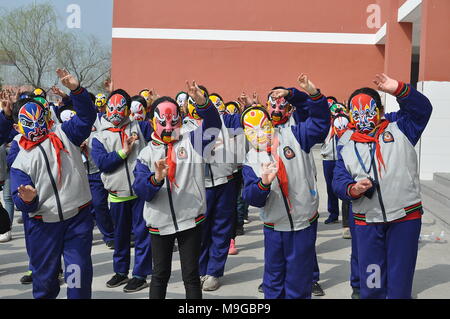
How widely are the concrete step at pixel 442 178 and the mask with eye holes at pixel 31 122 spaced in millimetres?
8506

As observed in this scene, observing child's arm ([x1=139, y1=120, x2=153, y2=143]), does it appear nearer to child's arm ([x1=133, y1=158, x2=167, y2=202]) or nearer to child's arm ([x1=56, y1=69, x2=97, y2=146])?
child's arm ([x1=56, y1=69, x2=97, y2=146])

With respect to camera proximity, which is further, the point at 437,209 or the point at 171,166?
the point at 437,209

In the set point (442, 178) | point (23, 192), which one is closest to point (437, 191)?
point (442, 178)

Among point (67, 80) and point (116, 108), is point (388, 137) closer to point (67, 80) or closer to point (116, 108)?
point (67, 80)

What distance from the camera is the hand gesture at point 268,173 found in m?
3.98

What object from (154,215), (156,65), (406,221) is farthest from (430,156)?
(156,65)

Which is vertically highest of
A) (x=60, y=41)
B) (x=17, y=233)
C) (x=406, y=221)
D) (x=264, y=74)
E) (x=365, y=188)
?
(x=60, y=41)

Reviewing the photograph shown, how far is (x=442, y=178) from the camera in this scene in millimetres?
10656

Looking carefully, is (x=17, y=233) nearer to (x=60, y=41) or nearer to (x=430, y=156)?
(x=430, y=156)

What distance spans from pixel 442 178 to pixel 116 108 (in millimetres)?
7573

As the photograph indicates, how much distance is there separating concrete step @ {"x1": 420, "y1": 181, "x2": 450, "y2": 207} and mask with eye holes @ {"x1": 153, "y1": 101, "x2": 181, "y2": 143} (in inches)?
260

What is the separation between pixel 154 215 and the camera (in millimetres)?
4230

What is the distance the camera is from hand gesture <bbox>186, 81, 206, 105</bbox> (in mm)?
4219

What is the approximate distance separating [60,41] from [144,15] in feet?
19.9
